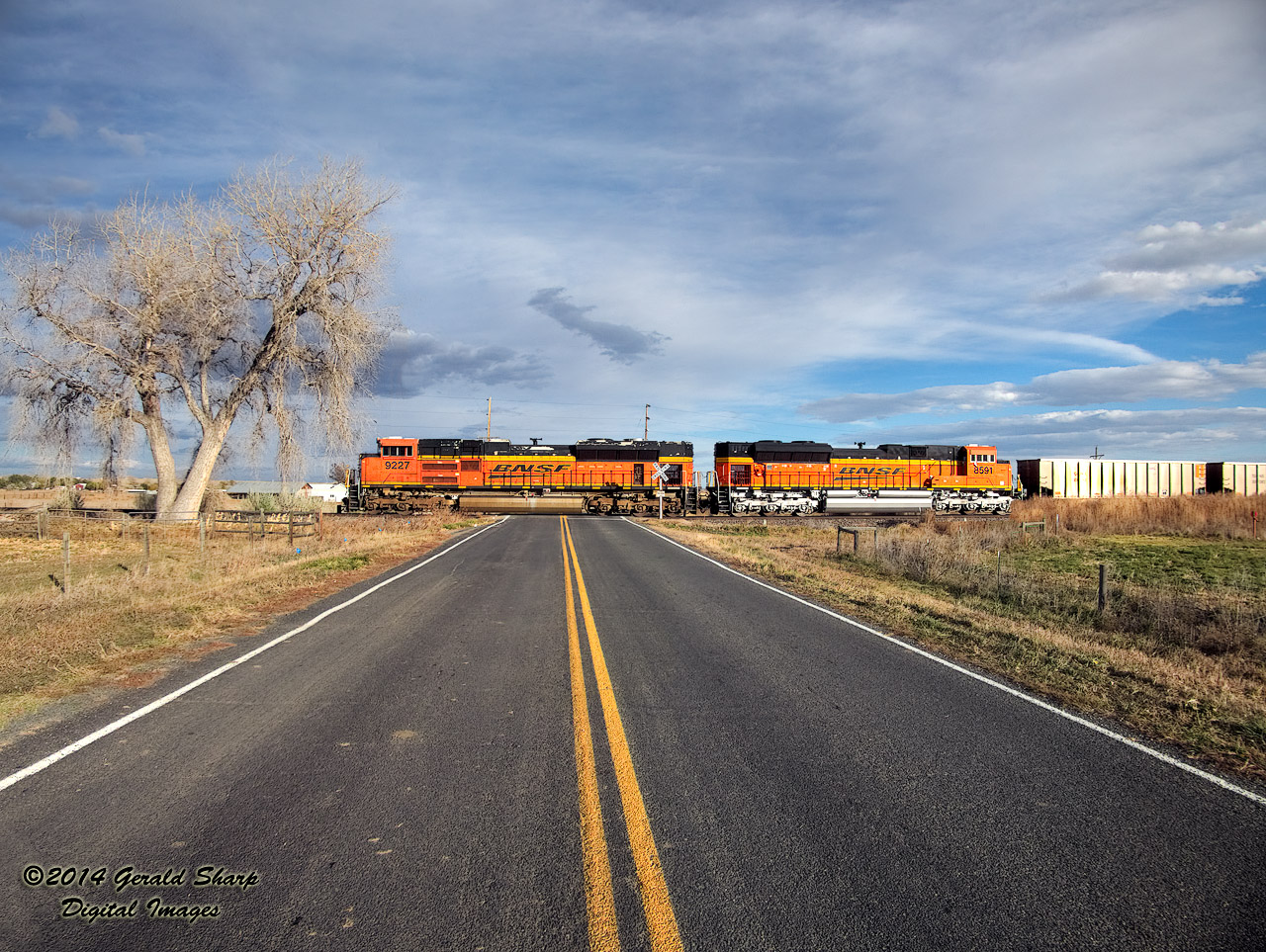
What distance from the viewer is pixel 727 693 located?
6379 millimetres

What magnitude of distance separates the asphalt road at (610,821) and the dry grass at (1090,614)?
3.50 feet

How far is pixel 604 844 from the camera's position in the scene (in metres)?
3.61

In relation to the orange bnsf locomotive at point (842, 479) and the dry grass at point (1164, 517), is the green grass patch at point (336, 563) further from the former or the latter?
the orange bnsf locomotive at point (842, 479)

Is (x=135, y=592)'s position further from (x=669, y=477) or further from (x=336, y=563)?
(x=669, y=477)

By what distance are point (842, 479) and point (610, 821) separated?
137 ft

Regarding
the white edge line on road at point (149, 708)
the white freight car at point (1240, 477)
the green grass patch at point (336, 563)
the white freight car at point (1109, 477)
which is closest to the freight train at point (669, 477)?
the white freight car at point (1109, 477)

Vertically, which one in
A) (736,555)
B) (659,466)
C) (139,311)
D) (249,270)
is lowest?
(736,555)

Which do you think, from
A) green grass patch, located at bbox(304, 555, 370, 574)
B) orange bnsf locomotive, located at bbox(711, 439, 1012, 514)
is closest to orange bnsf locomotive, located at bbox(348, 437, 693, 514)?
orange bnsf locomotive, located at bbox(711, 439, 1012, 514)

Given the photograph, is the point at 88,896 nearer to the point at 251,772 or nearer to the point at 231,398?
the point at 251,772

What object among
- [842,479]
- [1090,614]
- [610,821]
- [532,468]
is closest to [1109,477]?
[842,479]

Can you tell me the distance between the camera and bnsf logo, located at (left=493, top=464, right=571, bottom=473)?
43.7 meters

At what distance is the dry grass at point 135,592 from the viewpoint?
7.10m

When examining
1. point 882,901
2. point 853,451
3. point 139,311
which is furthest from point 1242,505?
point 139,311

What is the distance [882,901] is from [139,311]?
26.6m
